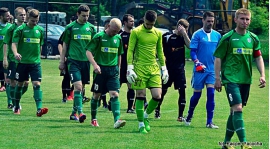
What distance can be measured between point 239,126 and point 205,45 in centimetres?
336

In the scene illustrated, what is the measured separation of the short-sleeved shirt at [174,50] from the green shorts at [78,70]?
1.58 metres

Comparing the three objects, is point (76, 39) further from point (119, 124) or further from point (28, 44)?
point (119, 124)

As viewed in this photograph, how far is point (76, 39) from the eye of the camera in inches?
525

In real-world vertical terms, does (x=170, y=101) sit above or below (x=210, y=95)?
below

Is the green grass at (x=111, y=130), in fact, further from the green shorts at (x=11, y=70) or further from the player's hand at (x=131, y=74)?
the player's hand at (x=131, y=74)

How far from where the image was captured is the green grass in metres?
10.6

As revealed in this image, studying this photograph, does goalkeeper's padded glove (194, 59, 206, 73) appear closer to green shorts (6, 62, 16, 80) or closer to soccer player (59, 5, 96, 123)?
soccer player (59, 5, 96, 123)

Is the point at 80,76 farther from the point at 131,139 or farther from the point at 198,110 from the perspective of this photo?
the point at 198,110

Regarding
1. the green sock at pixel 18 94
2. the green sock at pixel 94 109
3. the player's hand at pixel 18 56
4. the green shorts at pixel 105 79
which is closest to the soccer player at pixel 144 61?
the green shorts at pixel 105 79

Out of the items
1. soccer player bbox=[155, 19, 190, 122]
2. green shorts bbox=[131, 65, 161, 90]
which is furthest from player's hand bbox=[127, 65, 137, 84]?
soccer player bbox=[155, 19, 190, 122]

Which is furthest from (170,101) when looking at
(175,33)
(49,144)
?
(49,144)

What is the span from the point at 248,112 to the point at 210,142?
15.8 ft

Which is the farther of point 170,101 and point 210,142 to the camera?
point 170,101

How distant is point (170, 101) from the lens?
17984 millimetres
